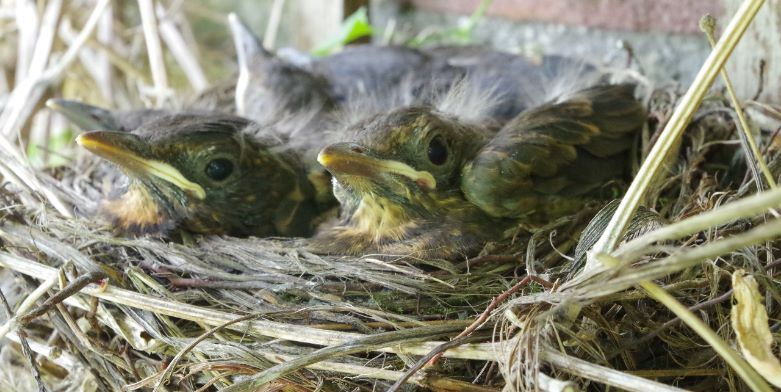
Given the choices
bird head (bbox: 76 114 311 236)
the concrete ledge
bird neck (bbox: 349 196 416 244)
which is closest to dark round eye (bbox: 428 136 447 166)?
bird neck (bbox: 349 196 416 244)

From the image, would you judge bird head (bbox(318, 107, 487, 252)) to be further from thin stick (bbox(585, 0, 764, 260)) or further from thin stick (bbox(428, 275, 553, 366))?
thin stick (bbox(585, 0, 764, 260))

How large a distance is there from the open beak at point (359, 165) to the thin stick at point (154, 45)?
1.04 metres

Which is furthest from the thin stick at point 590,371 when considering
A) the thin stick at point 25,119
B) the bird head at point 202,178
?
the thin stick at point 25,119

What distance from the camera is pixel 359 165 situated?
3.93 ft

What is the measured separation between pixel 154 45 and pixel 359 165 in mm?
1090

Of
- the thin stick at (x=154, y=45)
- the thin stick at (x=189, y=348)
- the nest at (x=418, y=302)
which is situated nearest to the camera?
the nest at (x=418, y=302)

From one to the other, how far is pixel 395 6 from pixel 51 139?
4.35ft

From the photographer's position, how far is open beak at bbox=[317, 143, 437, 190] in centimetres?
117

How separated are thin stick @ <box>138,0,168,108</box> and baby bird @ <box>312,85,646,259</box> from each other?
2.98 feet

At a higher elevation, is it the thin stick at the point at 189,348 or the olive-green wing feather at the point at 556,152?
the olive-green wing feather at the point at 556,152

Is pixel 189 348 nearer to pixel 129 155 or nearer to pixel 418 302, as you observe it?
pixel 418 302

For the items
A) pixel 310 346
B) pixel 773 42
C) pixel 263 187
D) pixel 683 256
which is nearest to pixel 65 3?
pixel 263 187

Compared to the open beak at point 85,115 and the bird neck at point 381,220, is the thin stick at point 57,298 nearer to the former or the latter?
the bird neck at point 381,220

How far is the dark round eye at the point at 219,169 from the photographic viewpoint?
1473mm
